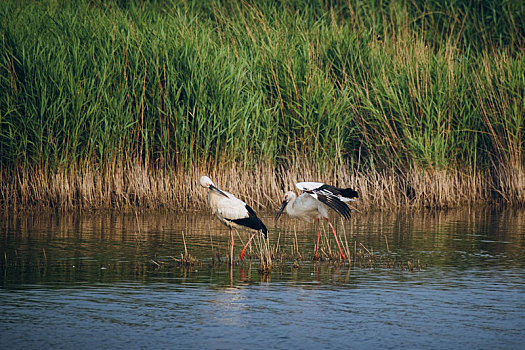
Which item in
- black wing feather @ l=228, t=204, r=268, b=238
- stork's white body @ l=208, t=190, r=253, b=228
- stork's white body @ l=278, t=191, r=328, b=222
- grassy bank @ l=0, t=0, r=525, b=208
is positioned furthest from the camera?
grassy bank @ l=0, t=0, r=525, b=208

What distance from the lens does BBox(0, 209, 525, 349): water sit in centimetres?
681

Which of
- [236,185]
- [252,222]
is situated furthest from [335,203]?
[236,185]

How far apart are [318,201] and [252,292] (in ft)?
9.77

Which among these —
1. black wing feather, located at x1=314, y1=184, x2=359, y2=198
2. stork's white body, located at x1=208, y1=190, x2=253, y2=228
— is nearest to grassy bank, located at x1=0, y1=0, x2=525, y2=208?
stork's white body, located at x1=208, y1=190, x2=253, y2=228

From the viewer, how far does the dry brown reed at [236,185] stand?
14.7 metres

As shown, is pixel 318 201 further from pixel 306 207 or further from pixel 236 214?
pixel 236 214

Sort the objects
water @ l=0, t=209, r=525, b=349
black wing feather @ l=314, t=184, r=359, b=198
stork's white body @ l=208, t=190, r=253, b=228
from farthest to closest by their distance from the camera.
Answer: black wing feather @ l=314, t=184, r=359, b=198
stork's white body @ l=208, t=190, r=253, b=228
water @ l=0, t=209, r=525, b=349

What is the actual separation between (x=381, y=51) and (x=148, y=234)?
6644mm

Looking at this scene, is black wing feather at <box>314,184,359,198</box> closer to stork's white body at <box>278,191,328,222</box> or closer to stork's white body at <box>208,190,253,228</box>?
stork's white body at <box>278,191,328,222</box>

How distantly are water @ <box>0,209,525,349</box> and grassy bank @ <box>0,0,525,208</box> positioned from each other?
195cm

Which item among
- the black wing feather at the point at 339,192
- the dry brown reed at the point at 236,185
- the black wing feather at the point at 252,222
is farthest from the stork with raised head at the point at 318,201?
the dry brown reed at the point at 236,185

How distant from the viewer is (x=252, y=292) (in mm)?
8484

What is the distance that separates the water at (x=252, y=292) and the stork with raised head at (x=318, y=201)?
0.48 m

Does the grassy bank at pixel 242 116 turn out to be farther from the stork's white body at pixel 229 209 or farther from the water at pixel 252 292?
the stork's white body at pixel 229 209
